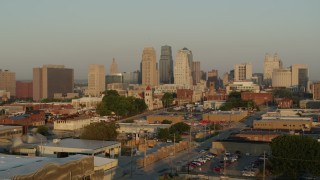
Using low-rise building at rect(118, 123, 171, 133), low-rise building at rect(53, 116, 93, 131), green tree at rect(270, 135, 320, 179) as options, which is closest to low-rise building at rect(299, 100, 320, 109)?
low-rise building at rect(118, 123, 171, 133)

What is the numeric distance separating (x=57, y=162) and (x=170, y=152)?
994 centimetres

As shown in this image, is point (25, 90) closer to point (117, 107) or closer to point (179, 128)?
point (117, 107)

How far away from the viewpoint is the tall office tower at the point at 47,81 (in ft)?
282

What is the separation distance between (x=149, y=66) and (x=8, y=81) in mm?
30590

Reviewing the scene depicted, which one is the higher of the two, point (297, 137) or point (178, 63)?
point (178, 63)

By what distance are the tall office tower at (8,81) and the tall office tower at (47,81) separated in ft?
43.5

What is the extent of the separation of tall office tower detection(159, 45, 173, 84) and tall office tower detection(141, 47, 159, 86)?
18414 mm

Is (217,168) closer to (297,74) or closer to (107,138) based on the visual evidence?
(107,138)

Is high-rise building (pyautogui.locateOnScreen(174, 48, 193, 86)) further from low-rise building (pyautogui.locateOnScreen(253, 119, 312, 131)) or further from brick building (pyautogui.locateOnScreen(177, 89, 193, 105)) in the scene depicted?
low-rise building (pyautogui.locateOnScreen(253, 119, 312, 131))

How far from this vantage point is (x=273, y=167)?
17.2 metres

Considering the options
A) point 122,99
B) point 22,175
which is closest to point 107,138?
point 22,175

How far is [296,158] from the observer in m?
17.0

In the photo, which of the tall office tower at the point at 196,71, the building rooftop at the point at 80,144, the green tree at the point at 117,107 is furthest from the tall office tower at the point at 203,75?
the building rooftop at the point at 80,144

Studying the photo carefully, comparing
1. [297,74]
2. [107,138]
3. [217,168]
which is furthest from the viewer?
[297,74]
